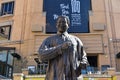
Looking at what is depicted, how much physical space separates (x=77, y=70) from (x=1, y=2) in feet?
76.9

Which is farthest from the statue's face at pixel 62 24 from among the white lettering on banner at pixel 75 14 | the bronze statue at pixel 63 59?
the white lettering on banner at pixel 75 14

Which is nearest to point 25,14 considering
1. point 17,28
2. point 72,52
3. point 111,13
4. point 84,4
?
point 17,28

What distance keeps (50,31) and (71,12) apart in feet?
9.05

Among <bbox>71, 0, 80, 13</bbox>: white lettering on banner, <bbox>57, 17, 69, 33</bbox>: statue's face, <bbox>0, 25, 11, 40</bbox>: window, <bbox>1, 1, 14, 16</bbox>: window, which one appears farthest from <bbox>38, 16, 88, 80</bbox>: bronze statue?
<bbox>1, 1, 14, 16</bbox>: window

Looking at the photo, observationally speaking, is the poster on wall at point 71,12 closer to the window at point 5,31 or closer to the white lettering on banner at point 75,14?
the white lettering on banner at point 75,14

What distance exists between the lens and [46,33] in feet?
72.4

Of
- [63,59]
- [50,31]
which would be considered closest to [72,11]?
[50,31]

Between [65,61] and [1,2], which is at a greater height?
[1,2]

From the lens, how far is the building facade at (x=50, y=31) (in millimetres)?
21172

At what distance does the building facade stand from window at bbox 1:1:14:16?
60 cm

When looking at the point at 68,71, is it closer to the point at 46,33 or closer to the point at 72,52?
the point at 72,52

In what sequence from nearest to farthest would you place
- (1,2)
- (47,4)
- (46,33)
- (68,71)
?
(68,71), (46,33), (47,4), (1,2)

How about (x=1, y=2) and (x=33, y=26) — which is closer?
(x=33, y=26)

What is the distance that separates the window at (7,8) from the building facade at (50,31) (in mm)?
598
